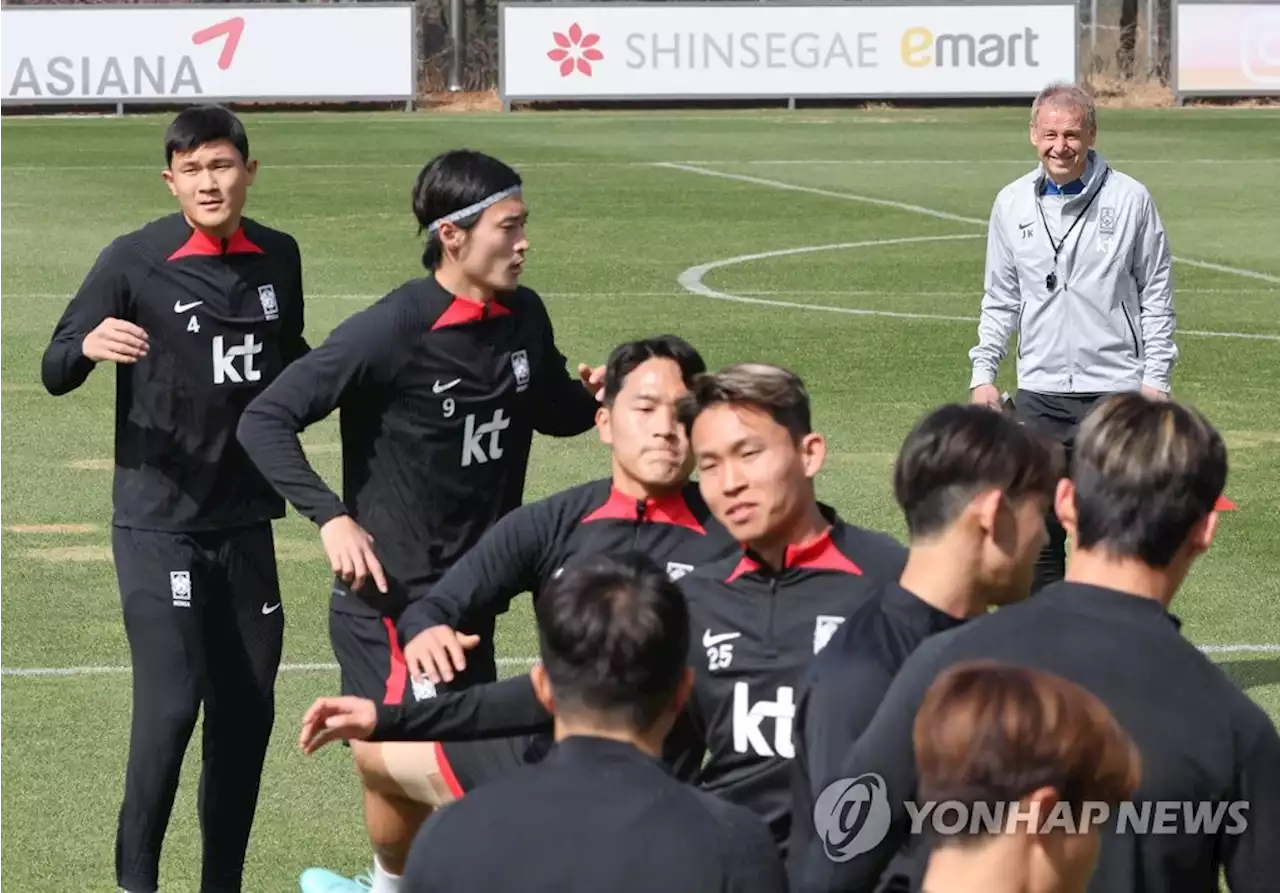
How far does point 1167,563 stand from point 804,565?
119 cm

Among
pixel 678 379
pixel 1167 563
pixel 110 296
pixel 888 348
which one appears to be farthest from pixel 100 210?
pixel 1167 563

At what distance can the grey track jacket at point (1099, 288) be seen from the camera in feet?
29.4

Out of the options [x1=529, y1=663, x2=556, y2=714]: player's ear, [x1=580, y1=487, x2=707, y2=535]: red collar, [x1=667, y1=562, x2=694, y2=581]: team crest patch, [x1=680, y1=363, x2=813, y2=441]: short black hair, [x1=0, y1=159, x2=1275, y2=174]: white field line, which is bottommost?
[x1=667, y1=562, x2=694, y2=581]: team crest patch

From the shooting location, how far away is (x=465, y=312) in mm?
6465

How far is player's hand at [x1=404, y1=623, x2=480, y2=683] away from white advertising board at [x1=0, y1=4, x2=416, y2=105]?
33.8m

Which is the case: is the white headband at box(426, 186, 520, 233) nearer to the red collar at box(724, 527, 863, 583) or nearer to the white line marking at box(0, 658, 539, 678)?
the red collar at box(724, 527, 863, 583)

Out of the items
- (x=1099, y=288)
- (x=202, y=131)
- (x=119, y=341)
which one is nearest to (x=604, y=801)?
(x=119, y=341)

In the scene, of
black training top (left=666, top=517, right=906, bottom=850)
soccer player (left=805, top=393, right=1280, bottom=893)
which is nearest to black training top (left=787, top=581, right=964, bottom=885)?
soccer player (left=805, top=393, right=1280, bottom=893)

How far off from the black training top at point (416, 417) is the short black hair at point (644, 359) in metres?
0.69

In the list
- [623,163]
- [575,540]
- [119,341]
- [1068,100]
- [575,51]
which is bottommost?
[575,540]

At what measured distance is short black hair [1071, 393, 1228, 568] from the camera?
12.9ft

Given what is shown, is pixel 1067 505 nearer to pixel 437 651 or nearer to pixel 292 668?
pixel 437 651

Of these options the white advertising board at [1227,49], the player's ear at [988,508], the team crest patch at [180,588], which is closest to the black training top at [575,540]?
the team crest patch at [180,588]

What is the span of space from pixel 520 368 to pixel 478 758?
150 cm
